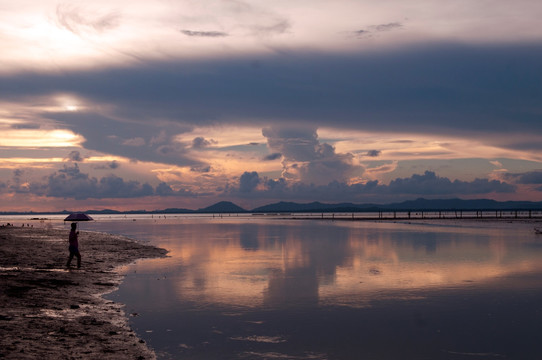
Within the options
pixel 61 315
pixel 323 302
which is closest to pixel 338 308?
pixel 323 302

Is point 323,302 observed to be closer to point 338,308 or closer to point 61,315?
point 338,308

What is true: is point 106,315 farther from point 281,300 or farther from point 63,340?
point 281,300

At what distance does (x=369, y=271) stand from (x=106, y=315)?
17.1 meters

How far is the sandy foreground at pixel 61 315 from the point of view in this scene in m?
13.1

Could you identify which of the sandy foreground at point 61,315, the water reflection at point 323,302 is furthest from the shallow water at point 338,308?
the sandy foreground at point 61,315

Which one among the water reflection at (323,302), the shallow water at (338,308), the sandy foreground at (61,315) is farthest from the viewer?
the water reflection at (323,302)

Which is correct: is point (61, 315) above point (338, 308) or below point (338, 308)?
above

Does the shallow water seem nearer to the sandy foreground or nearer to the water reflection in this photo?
the water reflection

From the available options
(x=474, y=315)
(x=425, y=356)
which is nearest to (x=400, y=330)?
(x=425, y=356)

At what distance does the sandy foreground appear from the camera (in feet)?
43.1

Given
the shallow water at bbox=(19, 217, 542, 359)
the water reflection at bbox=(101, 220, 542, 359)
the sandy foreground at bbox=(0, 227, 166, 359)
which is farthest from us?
the water reflection at bbox=(101, 220, 542, 359)

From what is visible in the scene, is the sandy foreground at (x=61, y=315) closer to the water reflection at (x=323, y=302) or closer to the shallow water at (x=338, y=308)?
the shallow water at (x=338, y=308)

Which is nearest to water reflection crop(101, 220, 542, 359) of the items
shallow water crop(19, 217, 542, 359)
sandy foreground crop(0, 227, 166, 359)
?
shallow water crop(19, 217, 542, 359)

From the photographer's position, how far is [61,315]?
17.1 m
